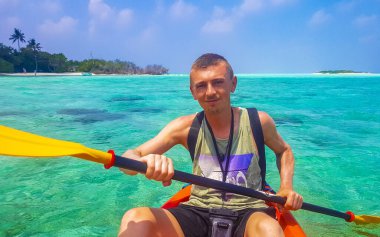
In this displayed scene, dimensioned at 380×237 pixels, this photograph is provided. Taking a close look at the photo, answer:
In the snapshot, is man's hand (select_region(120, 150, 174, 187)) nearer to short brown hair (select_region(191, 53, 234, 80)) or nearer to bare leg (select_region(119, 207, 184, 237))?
bare leg (select_region(119, 207, 184, 237))

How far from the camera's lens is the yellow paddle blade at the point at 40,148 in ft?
5.00

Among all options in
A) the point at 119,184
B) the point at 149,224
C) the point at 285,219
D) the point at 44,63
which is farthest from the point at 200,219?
the point at 44,63

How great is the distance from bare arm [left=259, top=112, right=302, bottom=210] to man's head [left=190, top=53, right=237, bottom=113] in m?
0.34

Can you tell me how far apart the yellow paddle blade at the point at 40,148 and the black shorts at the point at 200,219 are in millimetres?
778

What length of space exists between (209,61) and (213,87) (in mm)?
217

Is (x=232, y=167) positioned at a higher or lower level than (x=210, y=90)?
lower

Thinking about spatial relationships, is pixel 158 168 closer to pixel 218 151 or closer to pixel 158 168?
pixel 158 168

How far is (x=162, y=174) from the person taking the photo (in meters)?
1.81

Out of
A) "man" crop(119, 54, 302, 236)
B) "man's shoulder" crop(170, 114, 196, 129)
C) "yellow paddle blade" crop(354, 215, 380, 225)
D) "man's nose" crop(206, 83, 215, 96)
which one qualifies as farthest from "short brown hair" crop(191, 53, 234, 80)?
"yellow paddle blade" crop(354, 215, 380, 225)

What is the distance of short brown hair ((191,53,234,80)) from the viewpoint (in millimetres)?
2488

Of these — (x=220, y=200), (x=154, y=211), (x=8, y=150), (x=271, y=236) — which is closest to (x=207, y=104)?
(x=220, y=200)

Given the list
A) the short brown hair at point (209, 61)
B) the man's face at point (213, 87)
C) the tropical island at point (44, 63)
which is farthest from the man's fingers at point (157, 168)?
the tropical island at point (44, 63)

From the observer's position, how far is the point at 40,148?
5.30ft

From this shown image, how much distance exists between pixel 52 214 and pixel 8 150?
292cm
